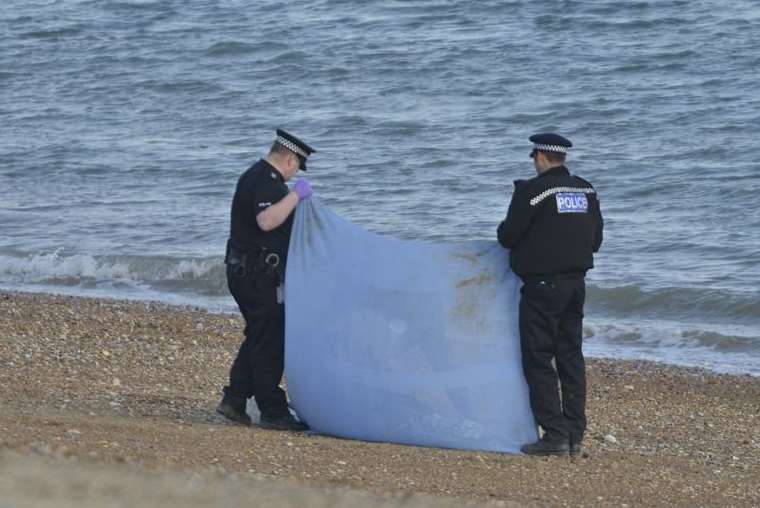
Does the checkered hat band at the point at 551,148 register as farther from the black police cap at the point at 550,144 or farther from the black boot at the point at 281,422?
the black boot at the point at 281,422

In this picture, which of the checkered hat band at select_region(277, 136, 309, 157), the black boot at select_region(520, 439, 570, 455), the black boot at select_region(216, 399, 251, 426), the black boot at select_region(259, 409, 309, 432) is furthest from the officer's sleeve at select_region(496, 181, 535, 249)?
the black boot at select_region(216, 399, 251, 426)

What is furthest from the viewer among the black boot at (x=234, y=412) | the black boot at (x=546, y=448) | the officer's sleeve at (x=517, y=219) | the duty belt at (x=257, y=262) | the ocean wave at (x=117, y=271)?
the ocean wave at (x=117, y=271)

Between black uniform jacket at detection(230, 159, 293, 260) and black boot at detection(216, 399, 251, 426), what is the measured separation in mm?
903

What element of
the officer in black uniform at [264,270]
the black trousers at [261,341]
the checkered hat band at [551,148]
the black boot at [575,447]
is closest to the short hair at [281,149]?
the officer in black uniform at [264,270]

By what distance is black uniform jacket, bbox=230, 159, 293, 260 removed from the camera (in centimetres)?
809

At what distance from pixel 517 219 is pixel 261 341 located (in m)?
1.55

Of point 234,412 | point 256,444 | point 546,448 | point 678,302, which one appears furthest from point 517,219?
point 678,302

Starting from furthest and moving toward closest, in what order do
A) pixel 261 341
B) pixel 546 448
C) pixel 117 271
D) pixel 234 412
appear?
pixel 117 271
pixel 234 412
pixel 261 341
pixel 546 448

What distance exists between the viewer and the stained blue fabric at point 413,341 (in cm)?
796

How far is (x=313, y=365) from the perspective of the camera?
8.12m

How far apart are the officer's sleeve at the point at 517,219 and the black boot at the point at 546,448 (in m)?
1.03

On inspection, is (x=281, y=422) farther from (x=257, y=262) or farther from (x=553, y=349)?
(x=553, y=349)

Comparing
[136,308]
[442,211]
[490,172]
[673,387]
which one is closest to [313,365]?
[673,387]

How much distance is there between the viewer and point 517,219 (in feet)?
25.6
